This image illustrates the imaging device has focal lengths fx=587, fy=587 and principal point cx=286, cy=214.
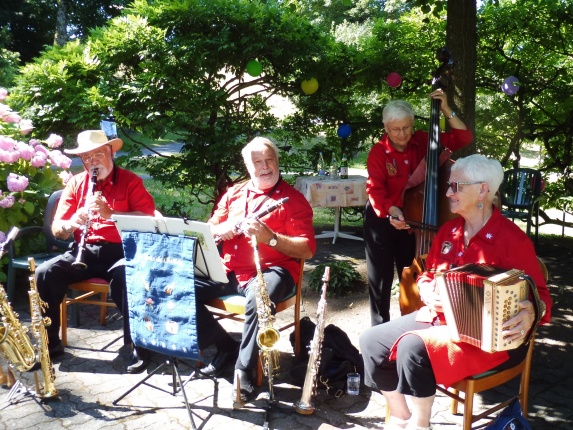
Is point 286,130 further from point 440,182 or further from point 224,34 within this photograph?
point 440,182

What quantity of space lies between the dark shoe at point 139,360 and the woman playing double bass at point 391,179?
5.30ft

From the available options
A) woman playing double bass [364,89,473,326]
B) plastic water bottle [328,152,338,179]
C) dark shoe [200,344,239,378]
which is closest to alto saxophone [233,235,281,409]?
dark shoe [200,344,239,378]

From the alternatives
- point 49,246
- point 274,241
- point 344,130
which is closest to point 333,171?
point 344,130

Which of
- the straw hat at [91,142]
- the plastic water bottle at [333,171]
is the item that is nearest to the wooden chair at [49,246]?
the straw hat at [91,142]

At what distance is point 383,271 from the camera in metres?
4.04

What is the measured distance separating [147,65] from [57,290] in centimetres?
324

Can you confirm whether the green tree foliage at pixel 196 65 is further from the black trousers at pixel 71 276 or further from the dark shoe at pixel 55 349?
the dark shoe at pixel 55 349

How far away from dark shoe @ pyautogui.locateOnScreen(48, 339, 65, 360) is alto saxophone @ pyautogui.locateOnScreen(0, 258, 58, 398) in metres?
0.53

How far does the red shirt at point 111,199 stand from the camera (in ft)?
13.9

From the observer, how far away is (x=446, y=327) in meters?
2.77

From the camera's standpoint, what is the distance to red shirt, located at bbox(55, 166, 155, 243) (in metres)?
4.23

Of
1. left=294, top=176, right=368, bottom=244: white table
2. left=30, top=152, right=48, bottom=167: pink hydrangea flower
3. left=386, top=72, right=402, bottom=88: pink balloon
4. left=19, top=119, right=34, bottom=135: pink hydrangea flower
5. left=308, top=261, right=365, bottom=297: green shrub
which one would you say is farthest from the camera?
left=294, top=176, right=368, bottom=244: white table

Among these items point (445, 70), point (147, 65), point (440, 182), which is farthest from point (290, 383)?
point (147, 65)

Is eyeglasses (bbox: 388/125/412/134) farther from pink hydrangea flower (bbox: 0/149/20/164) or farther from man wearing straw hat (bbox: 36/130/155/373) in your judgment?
pink hydrangea flower (bbox: 0/149/20/164)
